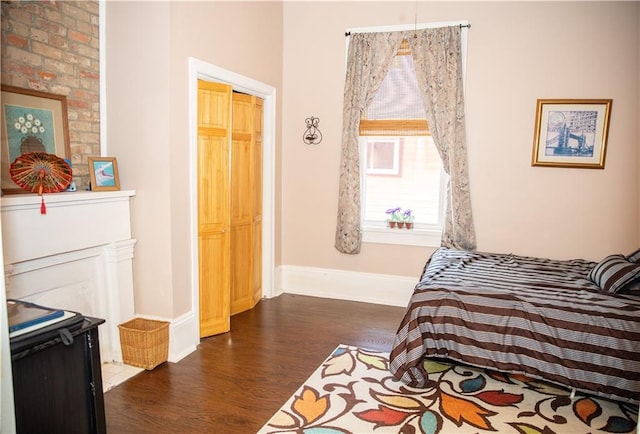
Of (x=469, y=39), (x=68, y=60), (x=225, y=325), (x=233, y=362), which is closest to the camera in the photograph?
(x=68, y=60)

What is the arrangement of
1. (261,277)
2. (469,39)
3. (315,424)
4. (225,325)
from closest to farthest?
1. (315,424)
2. (225,325)
3. (469,39)
4. (261,277)

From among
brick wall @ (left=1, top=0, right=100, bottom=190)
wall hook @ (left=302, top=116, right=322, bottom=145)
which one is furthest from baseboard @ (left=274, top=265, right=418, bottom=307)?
brick wall @ (left=1, top=0, right=100, bottom=190)

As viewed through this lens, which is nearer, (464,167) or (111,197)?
(111,197)

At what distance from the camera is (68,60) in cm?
307

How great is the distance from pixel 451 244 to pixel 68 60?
352 centimetres

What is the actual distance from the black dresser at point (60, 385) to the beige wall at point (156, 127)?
4.96ft

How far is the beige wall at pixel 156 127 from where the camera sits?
125 inches

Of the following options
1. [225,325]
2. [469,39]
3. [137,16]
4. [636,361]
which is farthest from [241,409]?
[469,39]

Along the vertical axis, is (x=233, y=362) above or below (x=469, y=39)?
below

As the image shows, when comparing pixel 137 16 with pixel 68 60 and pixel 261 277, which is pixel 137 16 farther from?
pixel 261 277

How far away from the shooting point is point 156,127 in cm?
323

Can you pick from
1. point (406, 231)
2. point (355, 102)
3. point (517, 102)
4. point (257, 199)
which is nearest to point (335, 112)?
point (355, 102)

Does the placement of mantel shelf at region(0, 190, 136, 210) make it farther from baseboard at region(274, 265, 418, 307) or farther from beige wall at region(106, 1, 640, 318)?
baseboard at region(274, 265, 418, 307)

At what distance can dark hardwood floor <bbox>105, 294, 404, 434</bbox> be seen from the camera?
2594 mm
